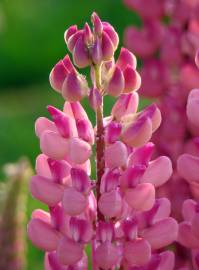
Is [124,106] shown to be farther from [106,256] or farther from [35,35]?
[35,35]

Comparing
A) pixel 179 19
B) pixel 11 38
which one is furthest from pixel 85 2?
pixel 179 19

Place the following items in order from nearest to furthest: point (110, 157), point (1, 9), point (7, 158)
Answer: point (110, 157), point (7, 158), point (1, 9)

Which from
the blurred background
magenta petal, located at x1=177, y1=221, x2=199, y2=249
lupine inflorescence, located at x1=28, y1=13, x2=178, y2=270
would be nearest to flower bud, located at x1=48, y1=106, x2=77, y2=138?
lupine inflorescence, located at x1=28, y1=13, x2=178, y2=270

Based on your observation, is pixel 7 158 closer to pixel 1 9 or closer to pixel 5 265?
pixel 1 9

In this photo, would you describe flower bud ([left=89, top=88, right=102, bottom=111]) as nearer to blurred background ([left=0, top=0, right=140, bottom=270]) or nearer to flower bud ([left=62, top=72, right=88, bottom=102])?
flower bud ([left=62, top=72, right=88, bottom=102])

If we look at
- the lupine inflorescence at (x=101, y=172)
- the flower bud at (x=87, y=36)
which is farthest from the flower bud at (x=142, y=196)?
the flower bud at (x=87, y=36)

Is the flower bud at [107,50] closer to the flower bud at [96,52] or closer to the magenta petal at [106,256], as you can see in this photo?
the flower bud at [96,52]

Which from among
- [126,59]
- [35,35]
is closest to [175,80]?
[126,59]
